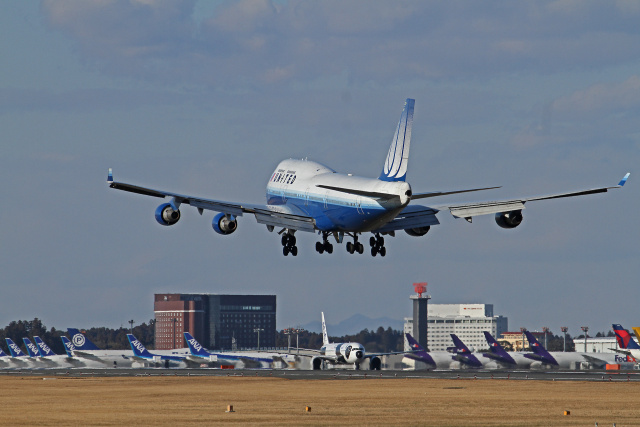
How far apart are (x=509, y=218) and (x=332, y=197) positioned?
14.6 metres

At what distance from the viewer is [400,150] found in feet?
273

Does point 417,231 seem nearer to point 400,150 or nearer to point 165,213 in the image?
point 400,150

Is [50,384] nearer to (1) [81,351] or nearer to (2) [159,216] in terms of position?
(2) [159,216]

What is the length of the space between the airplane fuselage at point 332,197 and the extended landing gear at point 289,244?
2.50 metres

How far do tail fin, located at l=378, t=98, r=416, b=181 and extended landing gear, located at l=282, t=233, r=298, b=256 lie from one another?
10.5m

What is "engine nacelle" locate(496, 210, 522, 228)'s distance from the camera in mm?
84125

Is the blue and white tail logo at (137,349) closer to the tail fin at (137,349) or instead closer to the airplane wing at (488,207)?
the tail fin at (137,349)

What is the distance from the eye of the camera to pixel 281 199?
93.8m

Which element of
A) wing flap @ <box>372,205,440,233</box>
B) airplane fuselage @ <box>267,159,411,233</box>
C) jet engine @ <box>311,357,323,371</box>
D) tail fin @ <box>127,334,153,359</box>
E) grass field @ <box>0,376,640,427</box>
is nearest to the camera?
grass field @ <box>0,376,640,427</box>

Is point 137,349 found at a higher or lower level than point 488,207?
lower

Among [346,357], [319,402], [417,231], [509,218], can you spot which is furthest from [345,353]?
[509,218]

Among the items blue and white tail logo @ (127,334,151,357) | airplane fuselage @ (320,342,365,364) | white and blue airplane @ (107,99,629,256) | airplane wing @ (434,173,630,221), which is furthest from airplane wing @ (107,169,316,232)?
blue and white tail logo @ (127,334,151,357)

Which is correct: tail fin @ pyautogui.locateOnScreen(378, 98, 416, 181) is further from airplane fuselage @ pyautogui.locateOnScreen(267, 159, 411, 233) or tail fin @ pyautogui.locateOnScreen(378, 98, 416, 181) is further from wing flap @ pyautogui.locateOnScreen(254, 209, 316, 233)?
wing flap @ pyautogui.locateOnScreen(254, 209, 316, 233)

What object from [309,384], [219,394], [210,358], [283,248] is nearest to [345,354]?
[210,358]
